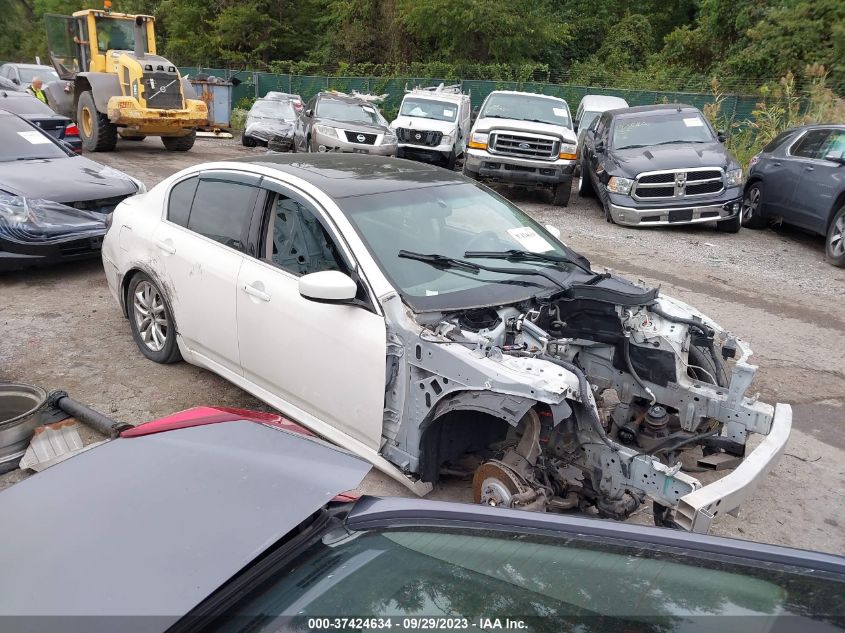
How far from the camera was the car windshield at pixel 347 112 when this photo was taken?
16.6 metres

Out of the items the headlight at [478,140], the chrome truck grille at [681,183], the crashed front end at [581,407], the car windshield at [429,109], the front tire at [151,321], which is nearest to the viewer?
the crashed front end at [581,407]

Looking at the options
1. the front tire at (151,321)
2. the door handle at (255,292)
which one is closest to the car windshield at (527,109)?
the front tire at (151,321)

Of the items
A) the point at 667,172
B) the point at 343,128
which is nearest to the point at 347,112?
the point at 343,128

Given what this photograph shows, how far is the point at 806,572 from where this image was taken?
1589 mm

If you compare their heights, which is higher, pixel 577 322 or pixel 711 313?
pixel 577 322

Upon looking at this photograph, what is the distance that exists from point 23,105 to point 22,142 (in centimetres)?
407

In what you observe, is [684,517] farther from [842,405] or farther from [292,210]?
[842,405]

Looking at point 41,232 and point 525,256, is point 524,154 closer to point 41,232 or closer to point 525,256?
point 41,232

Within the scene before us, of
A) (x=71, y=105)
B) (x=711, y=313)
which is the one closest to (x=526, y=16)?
(x=71, y=105)

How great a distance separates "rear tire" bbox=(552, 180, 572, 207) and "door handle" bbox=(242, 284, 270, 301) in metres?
9.62

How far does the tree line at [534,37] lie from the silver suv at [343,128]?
11308 mm

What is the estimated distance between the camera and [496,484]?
10.8 ft

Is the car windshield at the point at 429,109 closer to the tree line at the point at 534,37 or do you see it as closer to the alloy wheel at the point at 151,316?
the tree line at the point at 534,37

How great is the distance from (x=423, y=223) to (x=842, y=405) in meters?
3.50
